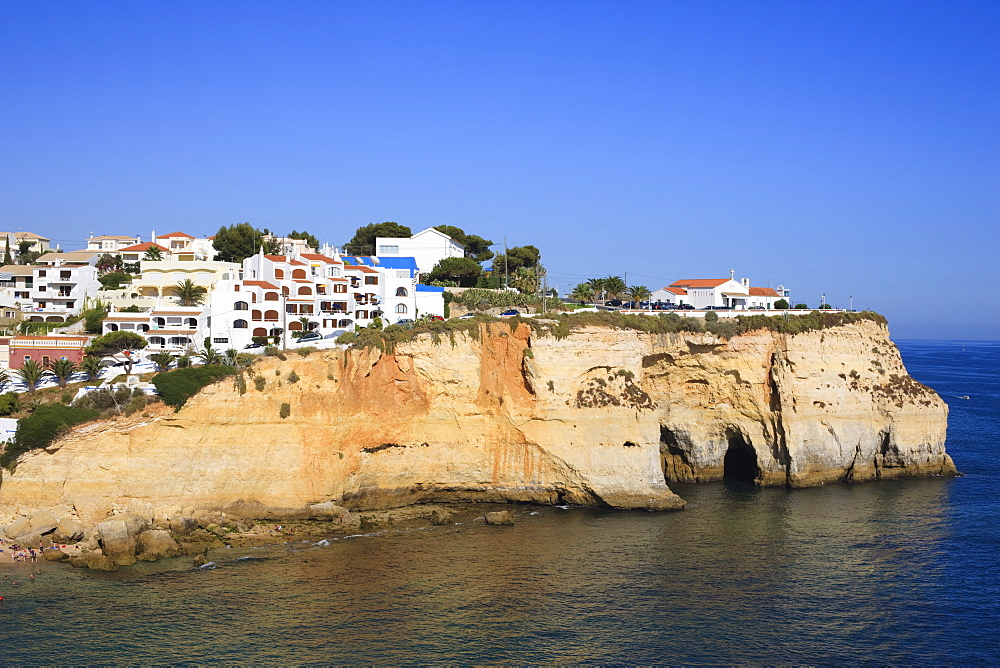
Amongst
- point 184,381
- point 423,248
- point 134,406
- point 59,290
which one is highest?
point 423,248

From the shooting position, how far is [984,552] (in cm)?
3369

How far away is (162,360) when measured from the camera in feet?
141

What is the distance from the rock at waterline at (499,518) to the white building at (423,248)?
134 feet

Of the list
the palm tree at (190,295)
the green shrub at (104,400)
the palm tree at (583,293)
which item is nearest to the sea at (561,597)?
the green shrub at (104,400)

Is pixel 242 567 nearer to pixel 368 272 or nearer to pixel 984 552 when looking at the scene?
pixel 984 552

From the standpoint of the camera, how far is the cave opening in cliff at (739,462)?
153ft

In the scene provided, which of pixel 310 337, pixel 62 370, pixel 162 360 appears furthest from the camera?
pixel 310 337

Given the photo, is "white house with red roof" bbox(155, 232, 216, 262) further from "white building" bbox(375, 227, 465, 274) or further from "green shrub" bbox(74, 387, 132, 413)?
"green shrub" bbox(74, 387, 132, 413)

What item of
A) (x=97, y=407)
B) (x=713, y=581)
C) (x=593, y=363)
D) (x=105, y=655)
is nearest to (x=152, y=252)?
(x=97, y=407)

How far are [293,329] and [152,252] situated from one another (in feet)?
54.9

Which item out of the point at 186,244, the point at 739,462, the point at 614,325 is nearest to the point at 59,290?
the point at 186,244

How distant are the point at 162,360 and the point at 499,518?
19903mm

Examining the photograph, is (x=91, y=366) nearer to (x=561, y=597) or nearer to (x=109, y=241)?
(x=561, y=597)

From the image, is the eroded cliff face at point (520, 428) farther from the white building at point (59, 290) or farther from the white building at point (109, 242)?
the white building at point (109, 242)
